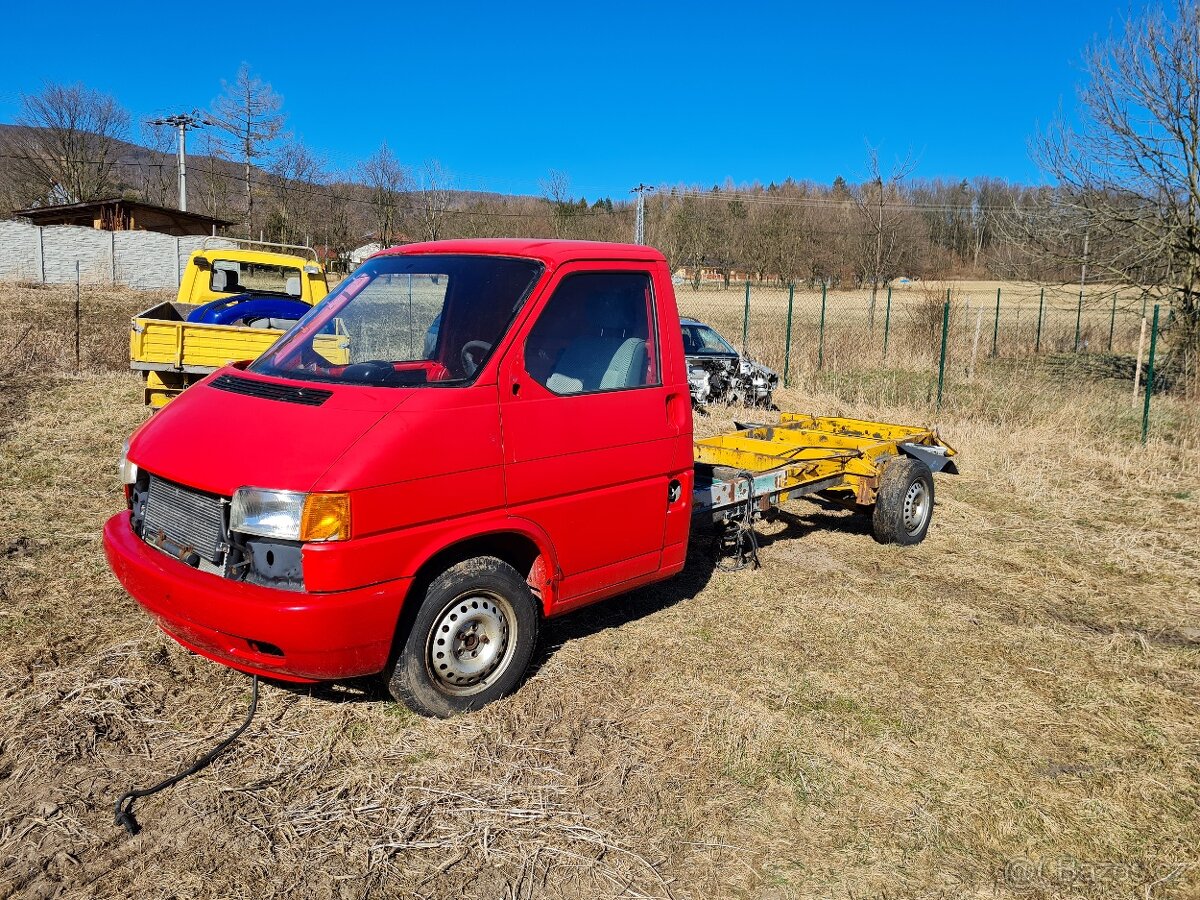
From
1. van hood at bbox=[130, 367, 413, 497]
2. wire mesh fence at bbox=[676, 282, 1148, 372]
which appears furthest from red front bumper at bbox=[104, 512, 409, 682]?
wire mesh fence at bbox=[676, 282, 1148, 372]

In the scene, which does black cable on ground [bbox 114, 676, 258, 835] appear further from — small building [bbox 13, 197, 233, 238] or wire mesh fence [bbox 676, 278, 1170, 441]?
small building [bbox 13, 197, 233, 238]

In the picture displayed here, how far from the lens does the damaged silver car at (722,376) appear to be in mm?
13516

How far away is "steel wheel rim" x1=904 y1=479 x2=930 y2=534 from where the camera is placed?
7328 millimetres

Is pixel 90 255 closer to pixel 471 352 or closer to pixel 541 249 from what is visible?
pixel 541 249

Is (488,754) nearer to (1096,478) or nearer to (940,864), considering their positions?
(940,864)

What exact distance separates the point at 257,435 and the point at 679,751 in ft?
7.51

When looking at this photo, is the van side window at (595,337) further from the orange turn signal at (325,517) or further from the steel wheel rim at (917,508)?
the steel wheel rim at (917,508)

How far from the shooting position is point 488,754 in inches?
150

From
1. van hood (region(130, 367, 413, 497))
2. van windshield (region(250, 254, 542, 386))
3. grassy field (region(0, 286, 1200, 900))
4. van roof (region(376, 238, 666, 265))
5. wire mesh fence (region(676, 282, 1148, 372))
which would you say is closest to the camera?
grassy field (region(0, 286, 1200, 900))

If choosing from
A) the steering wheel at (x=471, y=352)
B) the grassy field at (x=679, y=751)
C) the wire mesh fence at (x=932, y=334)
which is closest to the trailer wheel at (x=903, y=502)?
the grassy field at (x=679, y=751)

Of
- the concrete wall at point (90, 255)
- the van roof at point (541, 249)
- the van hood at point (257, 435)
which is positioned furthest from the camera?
the concrete wall at point (90, 255)

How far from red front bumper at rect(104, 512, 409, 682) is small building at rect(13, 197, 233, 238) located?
41100 mm

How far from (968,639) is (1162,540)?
11.8ft

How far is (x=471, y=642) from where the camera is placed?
4.07m
